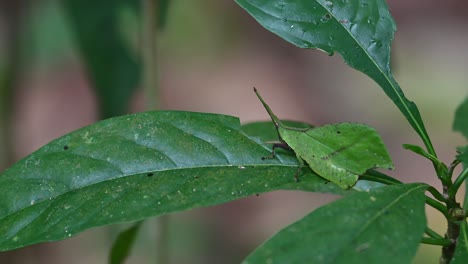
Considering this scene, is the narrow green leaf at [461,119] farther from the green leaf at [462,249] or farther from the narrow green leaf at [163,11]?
the narrow green leaf at [163,11]

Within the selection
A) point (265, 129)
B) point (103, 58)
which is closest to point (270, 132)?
point (265, 129)

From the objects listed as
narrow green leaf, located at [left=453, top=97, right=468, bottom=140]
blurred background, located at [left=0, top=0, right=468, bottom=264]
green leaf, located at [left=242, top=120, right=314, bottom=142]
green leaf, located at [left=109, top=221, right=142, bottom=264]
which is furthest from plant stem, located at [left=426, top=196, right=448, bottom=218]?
blurred background, located at [left=0, top=0, right=468, bottom=264]

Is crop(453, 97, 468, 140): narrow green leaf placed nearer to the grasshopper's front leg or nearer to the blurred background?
the grasshopper's front leg

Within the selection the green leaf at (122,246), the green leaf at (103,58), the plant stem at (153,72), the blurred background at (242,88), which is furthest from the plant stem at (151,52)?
the blurred background at (242,88)

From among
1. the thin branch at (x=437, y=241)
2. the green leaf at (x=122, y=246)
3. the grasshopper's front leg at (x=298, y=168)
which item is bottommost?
the green leaf at (x=122, y=246)

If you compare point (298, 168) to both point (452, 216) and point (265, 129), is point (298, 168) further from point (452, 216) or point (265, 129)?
point (265, 129)
